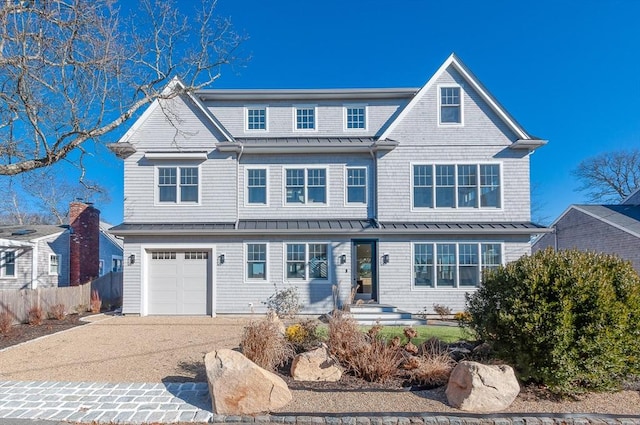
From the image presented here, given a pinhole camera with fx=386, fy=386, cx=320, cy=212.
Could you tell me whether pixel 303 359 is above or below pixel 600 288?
below

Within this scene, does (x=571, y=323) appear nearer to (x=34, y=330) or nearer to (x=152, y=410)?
(x=152, y=410)

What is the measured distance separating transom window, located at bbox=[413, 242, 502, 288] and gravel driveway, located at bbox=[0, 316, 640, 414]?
656 cm

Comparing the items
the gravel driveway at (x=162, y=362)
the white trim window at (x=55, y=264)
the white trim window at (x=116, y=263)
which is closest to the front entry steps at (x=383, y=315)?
the gravel driveway at (x=162, y=362)

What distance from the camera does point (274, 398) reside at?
17.4 ft

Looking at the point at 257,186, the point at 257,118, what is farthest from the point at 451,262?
the point at 257,118

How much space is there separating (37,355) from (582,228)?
24.3 metres

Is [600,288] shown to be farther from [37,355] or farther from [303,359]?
[37,355]

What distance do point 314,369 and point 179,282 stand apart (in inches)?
377

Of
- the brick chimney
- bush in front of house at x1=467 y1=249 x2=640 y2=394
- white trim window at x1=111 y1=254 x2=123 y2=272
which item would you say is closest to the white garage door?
the brick chimney

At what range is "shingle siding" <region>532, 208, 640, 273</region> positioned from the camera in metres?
17.7

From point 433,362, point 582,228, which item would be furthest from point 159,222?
point 582,228

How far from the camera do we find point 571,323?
5.37 metres

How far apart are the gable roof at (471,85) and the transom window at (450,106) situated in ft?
→ 1.83

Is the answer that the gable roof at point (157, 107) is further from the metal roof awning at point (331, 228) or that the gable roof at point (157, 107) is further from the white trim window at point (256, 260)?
the white trim window at point (256, 260)
